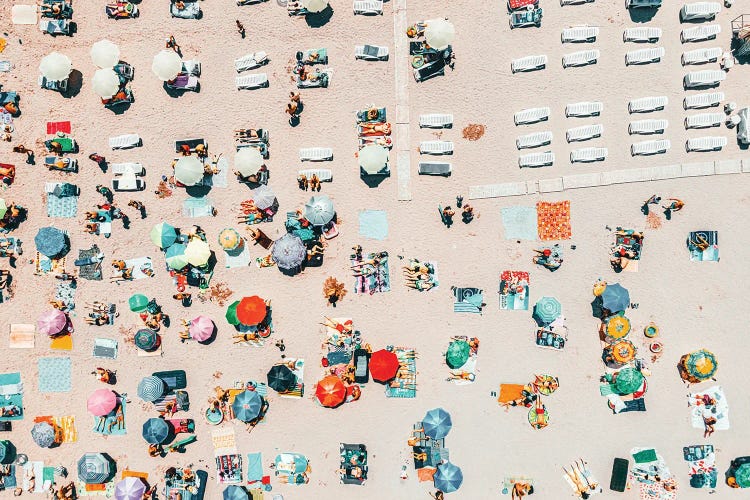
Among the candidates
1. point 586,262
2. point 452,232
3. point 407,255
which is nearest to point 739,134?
point 586,262

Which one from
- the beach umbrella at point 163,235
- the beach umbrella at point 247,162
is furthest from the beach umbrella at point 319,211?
the beach umbrella at point 163,235

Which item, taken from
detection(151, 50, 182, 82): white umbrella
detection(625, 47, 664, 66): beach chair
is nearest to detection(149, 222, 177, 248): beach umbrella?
detection(151, 50, 182, 82): white umbrella

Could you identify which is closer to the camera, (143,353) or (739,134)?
(739,134)

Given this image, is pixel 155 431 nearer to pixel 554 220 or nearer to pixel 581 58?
pixel 554 220

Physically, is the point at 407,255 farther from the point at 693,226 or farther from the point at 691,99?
the point at 691,99

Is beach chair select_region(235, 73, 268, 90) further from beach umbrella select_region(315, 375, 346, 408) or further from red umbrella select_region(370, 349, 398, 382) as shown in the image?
beach umbrella select_region(315, 375, 346, 408)

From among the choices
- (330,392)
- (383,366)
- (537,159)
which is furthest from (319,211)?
(537,159)
